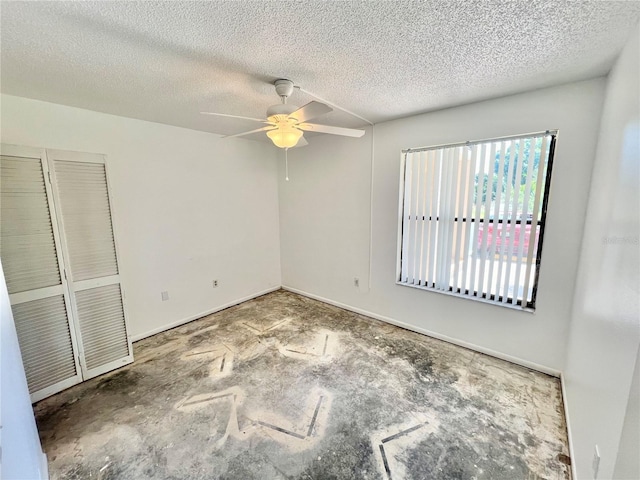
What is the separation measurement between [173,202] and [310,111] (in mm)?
2364

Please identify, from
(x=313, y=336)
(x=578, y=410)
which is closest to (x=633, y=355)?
(x=578, y=410)

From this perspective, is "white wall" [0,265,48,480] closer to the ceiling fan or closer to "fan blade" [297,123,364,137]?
the ceiling fan

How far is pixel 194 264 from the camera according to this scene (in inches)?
137

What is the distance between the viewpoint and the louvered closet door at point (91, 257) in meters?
2.16

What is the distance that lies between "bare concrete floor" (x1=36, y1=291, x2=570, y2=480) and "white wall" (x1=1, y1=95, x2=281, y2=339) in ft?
2.55

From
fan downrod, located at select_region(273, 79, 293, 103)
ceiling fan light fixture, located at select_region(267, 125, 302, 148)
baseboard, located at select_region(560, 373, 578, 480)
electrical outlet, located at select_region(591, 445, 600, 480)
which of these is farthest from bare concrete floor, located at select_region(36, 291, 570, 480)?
fan downrod, located at select_region(273, 79, 293, 103)

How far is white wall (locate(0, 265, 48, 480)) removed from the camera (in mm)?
1027

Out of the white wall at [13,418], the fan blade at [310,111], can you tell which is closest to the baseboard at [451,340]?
the fan blade at [310,111]

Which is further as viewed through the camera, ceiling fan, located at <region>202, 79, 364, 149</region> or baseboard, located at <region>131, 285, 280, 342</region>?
baseboard, located at <region>131, 285, 280, 342</region>

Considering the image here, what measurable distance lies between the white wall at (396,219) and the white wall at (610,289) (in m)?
0.23

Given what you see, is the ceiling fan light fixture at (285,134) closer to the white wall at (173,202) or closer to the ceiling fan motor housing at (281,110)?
the ceiling fan motor housing at (281,110)

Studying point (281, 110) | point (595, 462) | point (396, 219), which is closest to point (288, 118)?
point (281, 110)

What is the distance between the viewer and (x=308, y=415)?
1.94m

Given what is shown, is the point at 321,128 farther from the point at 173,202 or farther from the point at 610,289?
the point at 173,202
